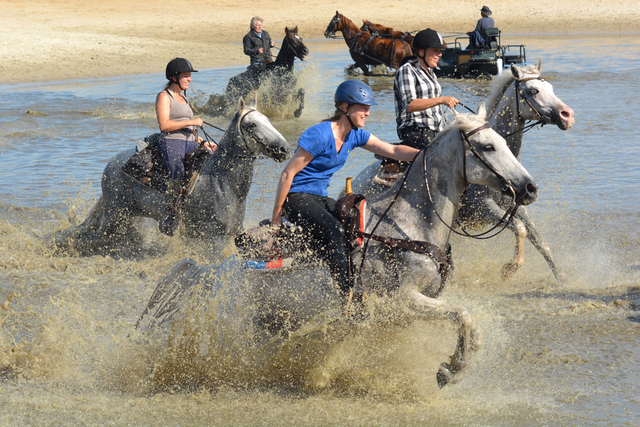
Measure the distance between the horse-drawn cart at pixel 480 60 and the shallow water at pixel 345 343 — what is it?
10579 mm

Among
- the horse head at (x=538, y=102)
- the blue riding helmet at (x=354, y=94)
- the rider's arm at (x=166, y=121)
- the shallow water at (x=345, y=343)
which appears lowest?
the shallow water at (x=345, y=343)

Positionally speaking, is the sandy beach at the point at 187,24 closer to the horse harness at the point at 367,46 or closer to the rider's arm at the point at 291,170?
the horse harness at the point at 367,46

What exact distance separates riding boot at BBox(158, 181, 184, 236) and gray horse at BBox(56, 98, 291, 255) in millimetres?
70

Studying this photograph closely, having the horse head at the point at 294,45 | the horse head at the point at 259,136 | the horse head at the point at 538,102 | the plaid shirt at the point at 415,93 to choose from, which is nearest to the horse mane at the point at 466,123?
the plaid shirt at the point at 415,93

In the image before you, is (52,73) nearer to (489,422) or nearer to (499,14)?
(489,422)

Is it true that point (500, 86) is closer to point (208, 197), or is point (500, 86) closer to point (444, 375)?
point (208, 197)

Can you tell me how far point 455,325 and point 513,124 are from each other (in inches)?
110

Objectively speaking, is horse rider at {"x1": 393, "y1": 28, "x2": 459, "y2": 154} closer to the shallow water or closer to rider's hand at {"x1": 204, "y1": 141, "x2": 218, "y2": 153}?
the shallow water

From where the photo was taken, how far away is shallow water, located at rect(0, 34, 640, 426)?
4582 millimetres

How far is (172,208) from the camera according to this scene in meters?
7.12

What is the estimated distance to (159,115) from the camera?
7.23 metres

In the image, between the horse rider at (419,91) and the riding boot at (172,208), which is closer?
the horse rider at (419,91)

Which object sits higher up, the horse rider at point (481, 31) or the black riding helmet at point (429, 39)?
the black riding helmet at point (429, 39)

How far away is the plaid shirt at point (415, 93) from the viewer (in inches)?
257
